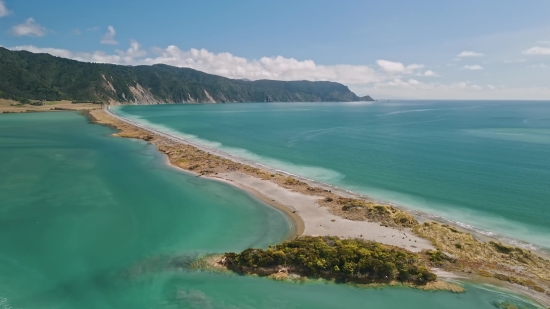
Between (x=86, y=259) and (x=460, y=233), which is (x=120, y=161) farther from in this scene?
(x=460, y=233)

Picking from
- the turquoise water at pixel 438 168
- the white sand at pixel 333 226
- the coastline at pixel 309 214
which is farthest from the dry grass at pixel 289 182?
the turquoise water at pixel 438 168

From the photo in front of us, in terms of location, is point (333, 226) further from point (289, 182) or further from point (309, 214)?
point (289, 182)

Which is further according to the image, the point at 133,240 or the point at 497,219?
the point at 497,219

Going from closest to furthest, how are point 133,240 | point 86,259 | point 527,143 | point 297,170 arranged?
point 86,259 → point 133,240 → point 297,170 → point 527,143

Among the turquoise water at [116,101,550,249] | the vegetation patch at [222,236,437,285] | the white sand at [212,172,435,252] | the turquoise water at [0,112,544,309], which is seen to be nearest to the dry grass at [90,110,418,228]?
the white sand at [212,172,435,252]

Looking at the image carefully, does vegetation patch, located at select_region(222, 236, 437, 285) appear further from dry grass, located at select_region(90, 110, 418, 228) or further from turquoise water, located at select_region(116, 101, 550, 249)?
turquoise water, located at select_region(116, 101, 550, 249)

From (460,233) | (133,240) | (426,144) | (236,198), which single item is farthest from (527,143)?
(133,240)
